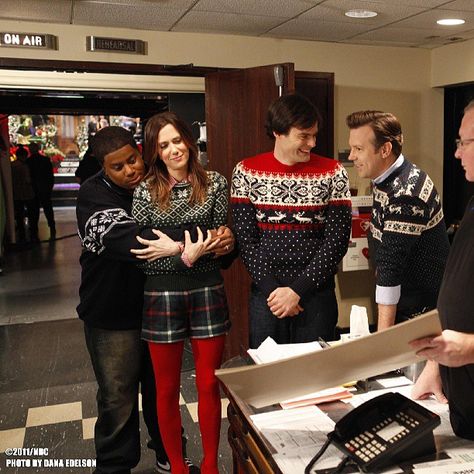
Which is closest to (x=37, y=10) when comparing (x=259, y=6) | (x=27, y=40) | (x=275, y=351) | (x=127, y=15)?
(x=27, y=40)

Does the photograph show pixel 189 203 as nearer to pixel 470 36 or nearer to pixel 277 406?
pixel 277 406

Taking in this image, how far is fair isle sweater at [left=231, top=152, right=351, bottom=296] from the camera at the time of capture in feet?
7.62

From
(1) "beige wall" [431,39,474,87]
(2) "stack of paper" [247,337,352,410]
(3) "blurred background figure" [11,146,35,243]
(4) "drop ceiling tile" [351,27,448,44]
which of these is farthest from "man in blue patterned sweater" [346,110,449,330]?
(3) "blurred background figure" [11,146,35,243]

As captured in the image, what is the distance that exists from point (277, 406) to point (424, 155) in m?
4.02

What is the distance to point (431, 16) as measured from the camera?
3.70 m

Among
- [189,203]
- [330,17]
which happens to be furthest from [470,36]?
[189,203]

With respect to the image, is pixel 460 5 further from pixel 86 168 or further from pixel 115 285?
pixel 86 168

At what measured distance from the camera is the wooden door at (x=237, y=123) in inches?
151

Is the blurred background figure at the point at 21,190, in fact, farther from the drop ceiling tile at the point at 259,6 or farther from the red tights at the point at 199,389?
the red tights at the point at 199,389

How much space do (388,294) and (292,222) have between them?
46 centimetres

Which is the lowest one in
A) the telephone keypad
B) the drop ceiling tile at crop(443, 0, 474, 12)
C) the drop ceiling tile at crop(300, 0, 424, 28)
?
the telephone keypad

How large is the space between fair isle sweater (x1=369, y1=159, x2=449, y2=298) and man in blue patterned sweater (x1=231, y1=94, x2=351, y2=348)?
0.64 feet

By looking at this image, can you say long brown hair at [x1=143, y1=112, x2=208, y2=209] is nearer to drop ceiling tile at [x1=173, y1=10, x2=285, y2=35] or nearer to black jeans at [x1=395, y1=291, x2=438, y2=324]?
black jeans at [x1=395, y1=291, x2=438, y2=324]

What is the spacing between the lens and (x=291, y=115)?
91.0 inches
